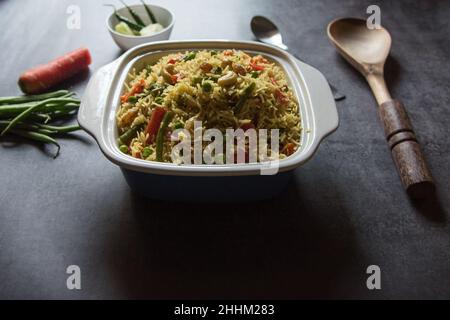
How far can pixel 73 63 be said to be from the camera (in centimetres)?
205

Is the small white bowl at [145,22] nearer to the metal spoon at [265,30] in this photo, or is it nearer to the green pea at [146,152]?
the metal spoon at [265,30]

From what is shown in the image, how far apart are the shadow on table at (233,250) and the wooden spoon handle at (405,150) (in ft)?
0.88

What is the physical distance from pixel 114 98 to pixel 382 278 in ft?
3.38

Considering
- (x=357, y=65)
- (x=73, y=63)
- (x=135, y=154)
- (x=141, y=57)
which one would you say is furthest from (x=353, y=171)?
(x=73, y=63)

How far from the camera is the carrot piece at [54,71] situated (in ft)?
6.28

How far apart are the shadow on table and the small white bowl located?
2.86 ft

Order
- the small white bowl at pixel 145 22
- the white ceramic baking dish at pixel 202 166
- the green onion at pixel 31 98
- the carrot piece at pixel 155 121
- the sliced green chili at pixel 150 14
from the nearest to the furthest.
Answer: the white ceramic baking dish at pixel 202 166
the carrot piece at pixel 155 121
the green onion at pixel 31 98
the small white bowl at pixel 145 22
the sliced green chili at pixel 150 14

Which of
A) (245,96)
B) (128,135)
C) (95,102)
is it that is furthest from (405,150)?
(95,102)

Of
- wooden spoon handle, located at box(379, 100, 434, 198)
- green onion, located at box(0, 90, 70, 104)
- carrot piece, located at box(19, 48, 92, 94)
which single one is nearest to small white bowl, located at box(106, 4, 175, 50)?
carrot piece, located at box(19, 48, 92, 94)

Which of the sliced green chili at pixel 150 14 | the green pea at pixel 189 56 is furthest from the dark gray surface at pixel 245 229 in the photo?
the sliced green chili at pixel 150 14

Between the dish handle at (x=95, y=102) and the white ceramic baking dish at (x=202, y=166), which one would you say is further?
the dish handle at (x=95, y=102)

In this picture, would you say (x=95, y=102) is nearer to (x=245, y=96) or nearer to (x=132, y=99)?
(x=132, y=99)

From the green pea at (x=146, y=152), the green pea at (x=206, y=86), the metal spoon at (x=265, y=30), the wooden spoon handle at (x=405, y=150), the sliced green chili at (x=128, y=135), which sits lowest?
the wooden spoon handle at (x=405, y=150)
